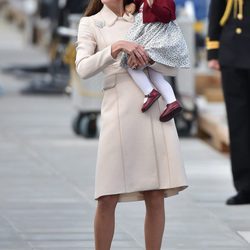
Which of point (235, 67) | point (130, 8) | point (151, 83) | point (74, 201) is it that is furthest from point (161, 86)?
point (74, 201)

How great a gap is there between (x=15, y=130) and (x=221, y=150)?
280 centimetres

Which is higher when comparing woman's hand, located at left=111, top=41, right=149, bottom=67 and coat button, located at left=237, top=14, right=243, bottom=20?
woman's hand, located at left=111, top=41, right=149, bottom=67

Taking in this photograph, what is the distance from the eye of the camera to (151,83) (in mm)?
7434

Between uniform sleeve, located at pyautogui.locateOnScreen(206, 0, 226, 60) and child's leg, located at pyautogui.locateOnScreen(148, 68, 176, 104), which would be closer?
child's leg, located at pyautogui.locateOnScreen(148, 68, 176, 104)

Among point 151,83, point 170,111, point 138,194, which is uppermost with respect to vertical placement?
point 151,83

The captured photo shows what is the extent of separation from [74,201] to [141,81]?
320cm

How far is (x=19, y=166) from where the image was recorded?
40.6 ft

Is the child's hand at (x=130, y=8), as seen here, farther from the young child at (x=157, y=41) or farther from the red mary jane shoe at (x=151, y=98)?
the red mary jane shoe at (x=151, y=98)

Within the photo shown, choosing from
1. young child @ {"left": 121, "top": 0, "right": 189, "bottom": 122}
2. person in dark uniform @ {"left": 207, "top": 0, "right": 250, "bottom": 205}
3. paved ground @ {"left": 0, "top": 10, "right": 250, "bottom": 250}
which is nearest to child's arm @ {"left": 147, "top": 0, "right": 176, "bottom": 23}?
young child @ {"left": 121, "top": 0, "right": 189, "bottom": 122}

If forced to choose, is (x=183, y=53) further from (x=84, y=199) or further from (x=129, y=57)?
(x=84, y=199)

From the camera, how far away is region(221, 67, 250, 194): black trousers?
33.3 feet

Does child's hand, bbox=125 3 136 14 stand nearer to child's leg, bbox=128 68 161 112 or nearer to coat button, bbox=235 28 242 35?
child's leg, bbox=128 68 161 112

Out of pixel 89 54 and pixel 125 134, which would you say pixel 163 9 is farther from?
pixel 125 134

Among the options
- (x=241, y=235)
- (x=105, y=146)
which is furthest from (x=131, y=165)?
(x=241, y=235)
